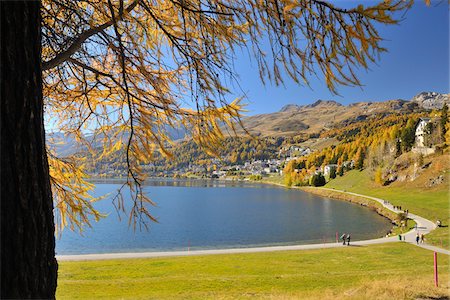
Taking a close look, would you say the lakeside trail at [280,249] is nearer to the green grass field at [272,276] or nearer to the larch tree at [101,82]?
the green grass field at [272,276]

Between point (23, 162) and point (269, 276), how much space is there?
14270 millimetres

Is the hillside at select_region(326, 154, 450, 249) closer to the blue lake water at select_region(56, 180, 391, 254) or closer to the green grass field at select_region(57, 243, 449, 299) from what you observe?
the blue lake water at select_region(56, 180, 391, 254)

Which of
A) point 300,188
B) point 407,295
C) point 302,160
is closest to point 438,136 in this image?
point 300,188

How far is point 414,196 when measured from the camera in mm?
50531

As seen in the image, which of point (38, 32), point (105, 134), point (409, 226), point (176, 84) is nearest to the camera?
point (38, 32)

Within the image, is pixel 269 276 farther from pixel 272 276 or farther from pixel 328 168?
pixel 328 168

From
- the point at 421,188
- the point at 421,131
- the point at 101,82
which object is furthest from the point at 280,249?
the point at 421,131

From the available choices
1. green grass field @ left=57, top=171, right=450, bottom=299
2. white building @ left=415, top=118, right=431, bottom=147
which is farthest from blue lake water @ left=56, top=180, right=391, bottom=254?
white building @ left=415, top=118, right=431, bottom=147

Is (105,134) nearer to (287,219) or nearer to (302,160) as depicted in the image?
(287,219)

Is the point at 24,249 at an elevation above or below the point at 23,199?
below

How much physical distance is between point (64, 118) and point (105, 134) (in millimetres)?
519

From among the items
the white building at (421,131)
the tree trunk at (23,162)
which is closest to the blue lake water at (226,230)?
the tree trunk at (23,162)

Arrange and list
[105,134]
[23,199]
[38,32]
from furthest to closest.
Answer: [105,134] → [38,32] → [23,199]

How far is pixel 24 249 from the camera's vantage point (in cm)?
118
